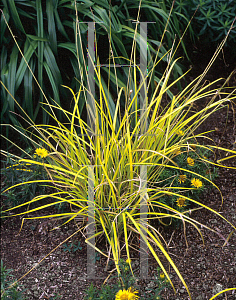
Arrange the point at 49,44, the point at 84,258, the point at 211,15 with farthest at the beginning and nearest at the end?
the point at 211,15, the point at 49,44, the point at 84,258

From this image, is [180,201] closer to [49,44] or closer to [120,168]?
[120,168]

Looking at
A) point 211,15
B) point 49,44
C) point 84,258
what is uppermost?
point 211,15

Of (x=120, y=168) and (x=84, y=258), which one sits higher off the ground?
(x=120, y=168)

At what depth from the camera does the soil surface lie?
146cm

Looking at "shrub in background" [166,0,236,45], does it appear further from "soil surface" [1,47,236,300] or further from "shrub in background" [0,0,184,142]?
"soil surface" [1,47,236,300]

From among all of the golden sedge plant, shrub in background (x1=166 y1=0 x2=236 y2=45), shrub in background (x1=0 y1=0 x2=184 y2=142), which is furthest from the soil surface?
shrub in background (x1=166 y1=0 x2=236 y2=45)

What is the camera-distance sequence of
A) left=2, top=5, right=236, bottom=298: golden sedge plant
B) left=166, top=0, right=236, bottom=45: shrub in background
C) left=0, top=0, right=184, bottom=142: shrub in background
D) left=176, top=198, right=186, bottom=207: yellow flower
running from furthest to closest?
left=166, top=0, right=236, bottom=45: shrub in background < left=0, top=0, right=184, bottom=142: shrub in background < left=176, top=198, right=186, bottom=207: yellow flower < left=2, top=5, right=236, bottom=298: golden sedge plant

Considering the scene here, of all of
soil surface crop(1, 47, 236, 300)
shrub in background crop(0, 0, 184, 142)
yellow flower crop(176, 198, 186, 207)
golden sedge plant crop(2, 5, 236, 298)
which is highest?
shrub in background crop(0, 0, 184, 142)

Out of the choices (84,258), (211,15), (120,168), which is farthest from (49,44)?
(84,258)

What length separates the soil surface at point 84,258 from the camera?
1459 millimetres

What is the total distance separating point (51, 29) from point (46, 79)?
37 cm

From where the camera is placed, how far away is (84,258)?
1.60 meters

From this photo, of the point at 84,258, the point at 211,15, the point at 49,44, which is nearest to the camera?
the point at 84,258

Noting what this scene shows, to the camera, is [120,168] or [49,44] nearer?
[120,168]
